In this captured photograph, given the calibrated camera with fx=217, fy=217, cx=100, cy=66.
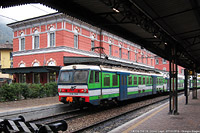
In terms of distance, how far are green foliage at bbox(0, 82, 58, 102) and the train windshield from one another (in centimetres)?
507

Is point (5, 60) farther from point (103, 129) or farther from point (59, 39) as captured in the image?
point (103, 129)

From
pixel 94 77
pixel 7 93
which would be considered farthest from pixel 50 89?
pixel 94 77

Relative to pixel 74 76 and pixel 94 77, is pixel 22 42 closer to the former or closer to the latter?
pixel 74 76

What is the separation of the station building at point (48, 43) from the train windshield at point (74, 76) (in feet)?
41.3

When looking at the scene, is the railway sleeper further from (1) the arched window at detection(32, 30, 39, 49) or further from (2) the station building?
(1) the arched window at detection(32, 30, 39, 49)

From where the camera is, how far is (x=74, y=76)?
13.2 m

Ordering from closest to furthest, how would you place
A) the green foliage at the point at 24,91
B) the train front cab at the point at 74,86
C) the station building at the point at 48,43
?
the train front cab at the point at 74,86, the green foliage at the point at 24,91, the station building at the point at 48,43

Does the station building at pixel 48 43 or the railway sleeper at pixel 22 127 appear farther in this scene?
the station building at pixel 48 43

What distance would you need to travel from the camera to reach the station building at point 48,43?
92.7ft

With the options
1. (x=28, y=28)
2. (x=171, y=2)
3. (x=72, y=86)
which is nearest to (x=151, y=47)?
(x=72, y=86)

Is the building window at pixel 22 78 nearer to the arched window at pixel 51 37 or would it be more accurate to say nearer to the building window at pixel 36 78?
the building window at pixel 36 78

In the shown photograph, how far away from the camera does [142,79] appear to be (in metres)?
20.6

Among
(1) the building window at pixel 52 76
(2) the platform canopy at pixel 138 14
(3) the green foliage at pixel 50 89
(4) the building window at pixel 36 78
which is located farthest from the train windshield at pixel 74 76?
(4) the building window at pixel 36 78

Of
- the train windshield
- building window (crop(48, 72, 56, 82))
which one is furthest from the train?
building window (crop(48, 72, 56, 82))
